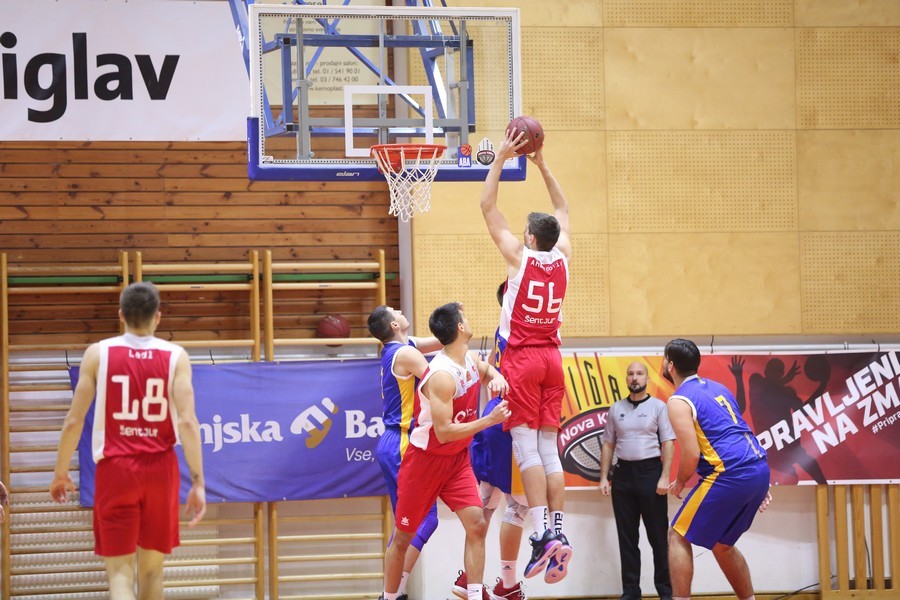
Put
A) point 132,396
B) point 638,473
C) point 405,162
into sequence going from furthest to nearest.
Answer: point 638,473 < point 405,162 < point 132,396

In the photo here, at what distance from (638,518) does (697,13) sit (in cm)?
469

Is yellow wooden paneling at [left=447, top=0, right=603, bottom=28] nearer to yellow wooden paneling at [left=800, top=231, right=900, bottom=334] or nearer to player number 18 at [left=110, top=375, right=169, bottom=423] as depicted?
yellow wooden paneling at [left=800, top=231, right=900, bottom=334]

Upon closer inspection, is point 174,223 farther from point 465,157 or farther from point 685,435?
point 685,435

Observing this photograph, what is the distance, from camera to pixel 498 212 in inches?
Answer: 263

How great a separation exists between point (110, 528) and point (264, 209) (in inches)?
190

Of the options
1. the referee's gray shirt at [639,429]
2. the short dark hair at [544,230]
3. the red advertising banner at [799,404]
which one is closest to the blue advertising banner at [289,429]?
the red advertising banner at [799,404]

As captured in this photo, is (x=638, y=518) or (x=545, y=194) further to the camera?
(x=545, y=194)

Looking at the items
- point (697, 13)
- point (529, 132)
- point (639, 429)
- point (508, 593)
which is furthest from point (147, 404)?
point (697, 13)

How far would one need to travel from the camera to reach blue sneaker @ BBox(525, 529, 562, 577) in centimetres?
636

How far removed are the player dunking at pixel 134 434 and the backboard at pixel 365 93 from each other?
86.5 inches

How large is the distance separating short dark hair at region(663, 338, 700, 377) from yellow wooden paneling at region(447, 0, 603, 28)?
398 cm

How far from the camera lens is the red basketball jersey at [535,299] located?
21.9ft

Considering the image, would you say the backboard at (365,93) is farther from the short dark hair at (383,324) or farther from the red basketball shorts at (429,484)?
the red basketball shorts at (429,484)

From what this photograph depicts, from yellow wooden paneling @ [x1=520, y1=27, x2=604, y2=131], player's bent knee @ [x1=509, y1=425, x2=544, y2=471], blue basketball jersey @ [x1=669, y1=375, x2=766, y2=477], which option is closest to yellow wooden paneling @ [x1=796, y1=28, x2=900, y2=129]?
yellow wooden paneling @ [x1=520, y1=27, x2=604, y2=131]
